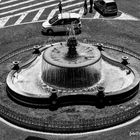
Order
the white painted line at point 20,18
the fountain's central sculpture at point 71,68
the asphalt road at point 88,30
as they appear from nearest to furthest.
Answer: the fountain's central sculpture at point 71,68, the asphalt road at point 88,30, the white painted line at point 20,18

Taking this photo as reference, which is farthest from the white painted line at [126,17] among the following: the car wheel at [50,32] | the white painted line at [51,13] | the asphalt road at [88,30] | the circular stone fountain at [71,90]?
the circular stone fountain at [71,90]

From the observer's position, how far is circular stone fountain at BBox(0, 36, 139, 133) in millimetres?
19125

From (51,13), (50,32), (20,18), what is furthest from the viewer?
(51,13)

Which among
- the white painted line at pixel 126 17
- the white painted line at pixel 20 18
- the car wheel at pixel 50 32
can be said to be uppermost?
the white painted line at pixel 20 18

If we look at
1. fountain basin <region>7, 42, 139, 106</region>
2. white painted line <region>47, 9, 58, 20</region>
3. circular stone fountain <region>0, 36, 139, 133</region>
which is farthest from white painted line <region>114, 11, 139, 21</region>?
fountain basin <region>7, 42, 139, 106</region>

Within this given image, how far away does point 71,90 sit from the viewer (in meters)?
21.8

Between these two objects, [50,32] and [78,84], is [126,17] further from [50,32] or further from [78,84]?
[78,84]

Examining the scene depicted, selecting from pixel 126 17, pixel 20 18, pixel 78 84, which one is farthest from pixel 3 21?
pixel 78 84

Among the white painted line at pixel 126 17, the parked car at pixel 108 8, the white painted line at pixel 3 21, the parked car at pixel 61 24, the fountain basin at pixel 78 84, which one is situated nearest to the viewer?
the fountain basin at pixel 78 84

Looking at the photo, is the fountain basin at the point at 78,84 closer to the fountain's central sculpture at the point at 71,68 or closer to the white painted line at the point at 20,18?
the fountain's central sculpture at the point at 71,68

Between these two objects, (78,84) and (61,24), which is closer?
(78,84)

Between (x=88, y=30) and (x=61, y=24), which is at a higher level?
A: (x=61, y=24)

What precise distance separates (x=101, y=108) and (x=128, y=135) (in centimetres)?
280

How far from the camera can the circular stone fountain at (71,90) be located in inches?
753
